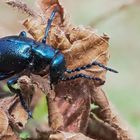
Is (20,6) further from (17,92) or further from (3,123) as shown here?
(3,123)

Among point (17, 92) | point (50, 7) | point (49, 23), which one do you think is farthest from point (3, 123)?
point (50, 7)

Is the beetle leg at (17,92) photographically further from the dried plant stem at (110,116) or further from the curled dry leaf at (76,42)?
the dried plant stem at (110,116)

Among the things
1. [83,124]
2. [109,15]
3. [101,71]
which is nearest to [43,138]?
[83,124]

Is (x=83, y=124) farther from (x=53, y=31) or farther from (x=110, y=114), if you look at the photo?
(x=53, y=31)

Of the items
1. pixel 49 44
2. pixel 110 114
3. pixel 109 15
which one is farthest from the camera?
pixel 109 15

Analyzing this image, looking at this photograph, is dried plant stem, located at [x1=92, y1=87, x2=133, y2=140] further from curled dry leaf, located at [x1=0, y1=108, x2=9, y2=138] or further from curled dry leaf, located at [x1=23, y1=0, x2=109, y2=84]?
curled dry leaf, located at [x1=0, y1=108, x2=9, y2=138]

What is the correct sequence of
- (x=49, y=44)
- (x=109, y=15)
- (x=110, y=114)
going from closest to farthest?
(x=110, y=114) → (x=49, y=44) → (x=109, y=15)

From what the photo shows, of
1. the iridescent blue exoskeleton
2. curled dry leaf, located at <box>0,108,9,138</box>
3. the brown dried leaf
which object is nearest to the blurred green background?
the iridescent blue exoskeleton

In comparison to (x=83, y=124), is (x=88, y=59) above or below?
above

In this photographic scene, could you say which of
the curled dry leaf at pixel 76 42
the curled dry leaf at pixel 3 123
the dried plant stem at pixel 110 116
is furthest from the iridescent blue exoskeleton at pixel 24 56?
the curled dry leaf at pixel 3 123
